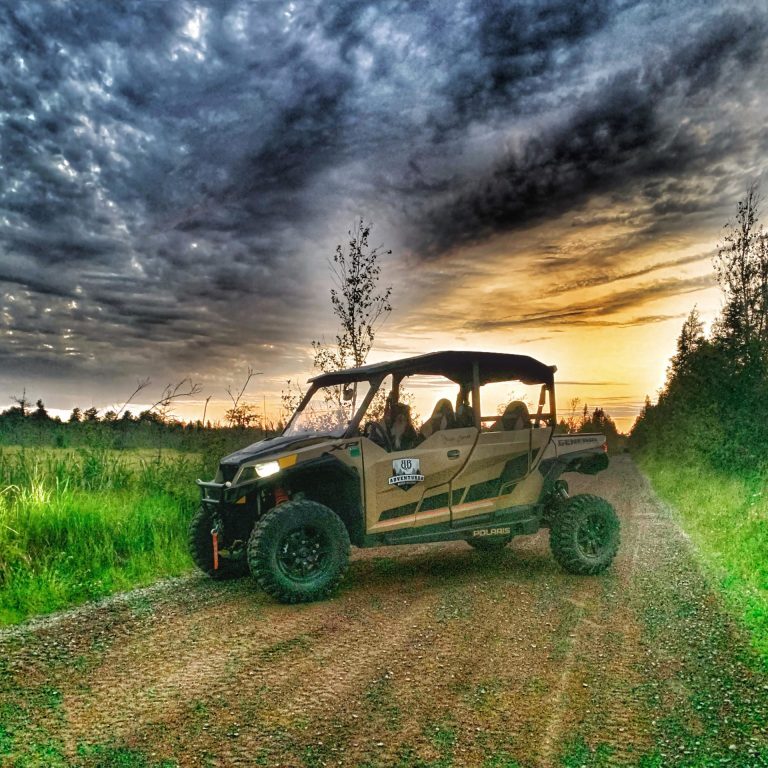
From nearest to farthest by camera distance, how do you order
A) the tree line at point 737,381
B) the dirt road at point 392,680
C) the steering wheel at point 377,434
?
the dirt road at point 392,680
the steering wheel at point 377,434
the tree line at point 737,381

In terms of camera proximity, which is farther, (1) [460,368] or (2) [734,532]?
(2) [734,532]

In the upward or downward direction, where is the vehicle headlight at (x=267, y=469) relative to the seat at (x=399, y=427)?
downward

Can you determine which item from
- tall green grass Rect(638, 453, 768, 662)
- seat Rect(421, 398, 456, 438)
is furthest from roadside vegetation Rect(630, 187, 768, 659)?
seat Rect(421, 398, 456, 438)

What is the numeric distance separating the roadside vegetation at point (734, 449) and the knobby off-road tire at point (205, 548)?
493 centimetres

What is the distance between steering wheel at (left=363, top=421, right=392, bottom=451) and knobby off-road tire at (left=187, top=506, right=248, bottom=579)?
77.3 inches

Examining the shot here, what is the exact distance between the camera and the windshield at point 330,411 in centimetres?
659

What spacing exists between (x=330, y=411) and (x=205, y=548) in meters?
1.96

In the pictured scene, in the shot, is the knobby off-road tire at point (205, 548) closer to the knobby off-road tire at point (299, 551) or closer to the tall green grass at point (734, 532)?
the knobby off-road tire at point (299, 551)

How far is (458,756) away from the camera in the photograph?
9.99 feet

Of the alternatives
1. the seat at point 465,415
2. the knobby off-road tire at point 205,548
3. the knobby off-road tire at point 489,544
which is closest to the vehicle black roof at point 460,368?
the seat at point 465,415

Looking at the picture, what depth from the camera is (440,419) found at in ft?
22.6

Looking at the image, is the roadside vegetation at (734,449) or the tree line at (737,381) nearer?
the roadside vegetation at (734,449)

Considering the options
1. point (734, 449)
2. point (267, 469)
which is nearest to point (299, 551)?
point (267, 469)

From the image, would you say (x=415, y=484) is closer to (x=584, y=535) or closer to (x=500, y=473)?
(x=500, y=473)
